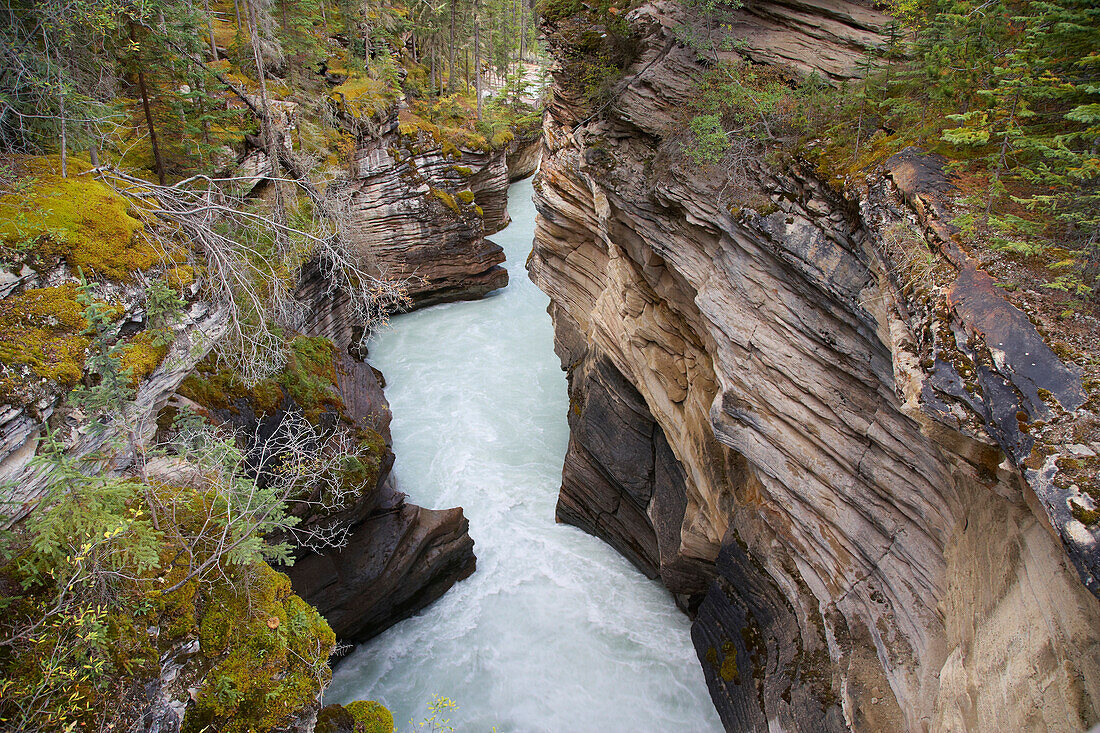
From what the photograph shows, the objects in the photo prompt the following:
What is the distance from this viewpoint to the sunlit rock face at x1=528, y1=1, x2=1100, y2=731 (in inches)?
150

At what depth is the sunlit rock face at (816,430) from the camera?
12.5 ft

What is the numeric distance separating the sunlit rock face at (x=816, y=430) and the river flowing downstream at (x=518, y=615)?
996mm

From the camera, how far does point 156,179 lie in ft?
33.0

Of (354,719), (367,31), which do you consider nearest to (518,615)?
(354,719)

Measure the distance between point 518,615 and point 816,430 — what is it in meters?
7.69

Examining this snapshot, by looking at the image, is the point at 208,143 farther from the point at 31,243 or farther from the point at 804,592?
the point at 804,592

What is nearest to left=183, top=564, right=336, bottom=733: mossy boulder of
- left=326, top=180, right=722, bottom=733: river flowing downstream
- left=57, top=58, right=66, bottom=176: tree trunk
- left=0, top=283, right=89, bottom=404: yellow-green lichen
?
left=0, top=283, right=89, bottom=404: yellow-green lichen

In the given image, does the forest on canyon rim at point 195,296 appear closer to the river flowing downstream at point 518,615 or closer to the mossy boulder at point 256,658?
the mossy boulder at point 256,658

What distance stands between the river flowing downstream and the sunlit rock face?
3.27 feet

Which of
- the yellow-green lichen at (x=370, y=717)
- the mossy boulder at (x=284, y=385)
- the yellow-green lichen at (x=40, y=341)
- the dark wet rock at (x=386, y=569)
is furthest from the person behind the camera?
the dark wet rock at (x=386, y=569)

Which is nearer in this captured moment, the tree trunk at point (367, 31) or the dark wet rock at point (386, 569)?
the dark wet rock at point (386, 569)

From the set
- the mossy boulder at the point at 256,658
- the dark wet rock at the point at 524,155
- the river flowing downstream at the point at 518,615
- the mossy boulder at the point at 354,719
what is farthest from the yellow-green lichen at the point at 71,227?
the dark wet rock at the point at 524,155

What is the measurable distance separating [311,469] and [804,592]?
7.28 metres

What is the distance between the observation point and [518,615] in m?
11.2
